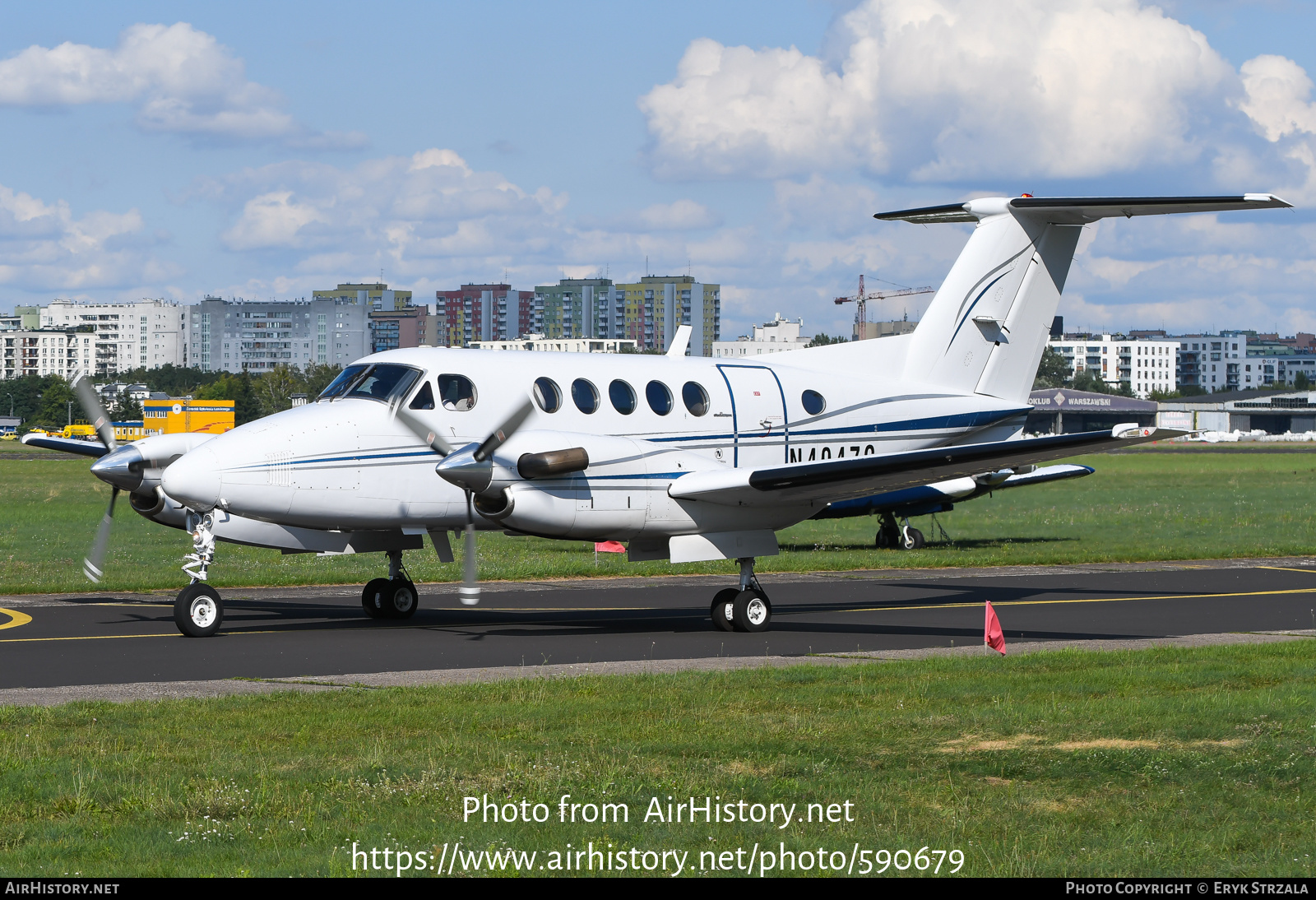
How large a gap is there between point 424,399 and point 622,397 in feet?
8.92

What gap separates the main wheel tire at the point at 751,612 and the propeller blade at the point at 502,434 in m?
3.90

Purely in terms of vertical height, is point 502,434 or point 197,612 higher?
point 502,434

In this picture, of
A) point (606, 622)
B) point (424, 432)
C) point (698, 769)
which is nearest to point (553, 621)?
point (606, 622)

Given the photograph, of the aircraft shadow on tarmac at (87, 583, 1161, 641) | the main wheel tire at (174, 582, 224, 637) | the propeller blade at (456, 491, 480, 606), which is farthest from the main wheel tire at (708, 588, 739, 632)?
the main wheel tire at (174, 582, 224, 637)

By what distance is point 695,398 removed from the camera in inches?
771

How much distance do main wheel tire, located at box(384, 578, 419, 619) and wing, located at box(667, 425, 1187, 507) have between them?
14.5 feet

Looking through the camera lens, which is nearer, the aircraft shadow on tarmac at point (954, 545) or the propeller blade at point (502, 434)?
the propeller blade at point (502, 434)

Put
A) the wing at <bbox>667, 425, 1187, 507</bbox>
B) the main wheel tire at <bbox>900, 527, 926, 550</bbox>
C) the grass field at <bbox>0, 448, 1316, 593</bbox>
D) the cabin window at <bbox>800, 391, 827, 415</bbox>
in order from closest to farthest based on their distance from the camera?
the wing at <bbox>667, 425, 1187, 507</bbox>, the cabin window at <bbox>800, 391, 827, 415</bbox>, the grass field at <bbox>0, 448, 1316, 593</bbox>, the main wheel tire at <bbox>900, 527, 926, 550</bbox>

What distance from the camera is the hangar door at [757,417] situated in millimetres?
19938

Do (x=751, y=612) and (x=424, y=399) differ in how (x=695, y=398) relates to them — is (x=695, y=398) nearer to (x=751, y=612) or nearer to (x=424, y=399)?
(x=751, y=612)

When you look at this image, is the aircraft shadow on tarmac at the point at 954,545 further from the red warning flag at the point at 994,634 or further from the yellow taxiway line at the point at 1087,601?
the red warning flag at the point at 994,634

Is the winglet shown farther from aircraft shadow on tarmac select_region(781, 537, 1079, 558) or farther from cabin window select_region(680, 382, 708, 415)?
aircraft shadow on tarmac select_region(781, 537, 1079, 558)

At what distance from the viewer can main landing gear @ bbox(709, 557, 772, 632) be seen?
61.2 ft

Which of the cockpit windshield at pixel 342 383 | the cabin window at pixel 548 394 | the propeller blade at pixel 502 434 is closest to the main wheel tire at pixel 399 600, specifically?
the cockpit windshield at pixel 342 383
